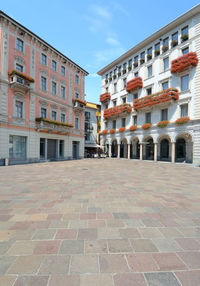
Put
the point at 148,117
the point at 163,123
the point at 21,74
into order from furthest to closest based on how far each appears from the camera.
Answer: the point at 148,117
the point at 163,123
the point at 21,74

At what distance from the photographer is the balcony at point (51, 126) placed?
64.8 ft

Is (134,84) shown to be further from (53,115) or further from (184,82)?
(53,115)

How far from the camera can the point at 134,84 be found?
25.7 metres

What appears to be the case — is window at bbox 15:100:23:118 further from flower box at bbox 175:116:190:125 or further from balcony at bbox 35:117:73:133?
flower box at bbox 175:116:190:125

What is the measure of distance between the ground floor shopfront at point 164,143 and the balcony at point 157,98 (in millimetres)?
3969

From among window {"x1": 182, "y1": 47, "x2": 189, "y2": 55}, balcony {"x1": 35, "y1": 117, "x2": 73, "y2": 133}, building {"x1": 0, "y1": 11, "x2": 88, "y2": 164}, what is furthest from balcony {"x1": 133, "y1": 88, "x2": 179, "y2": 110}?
balcony {"x1": 35, "y1": 117, "x2": 73, "y2": 133}

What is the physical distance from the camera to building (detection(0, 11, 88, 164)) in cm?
1683

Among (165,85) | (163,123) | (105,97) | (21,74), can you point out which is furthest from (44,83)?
(163,123)

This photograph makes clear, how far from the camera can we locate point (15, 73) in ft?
55.1

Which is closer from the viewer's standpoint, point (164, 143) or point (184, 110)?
point (184, 110)

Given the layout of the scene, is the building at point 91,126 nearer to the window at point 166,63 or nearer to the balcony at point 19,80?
the window at point 166,63

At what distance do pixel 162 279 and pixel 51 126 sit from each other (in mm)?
21207

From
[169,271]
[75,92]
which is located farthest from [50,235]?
[75,92]

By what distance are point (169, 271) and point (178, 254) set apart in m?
0.50
